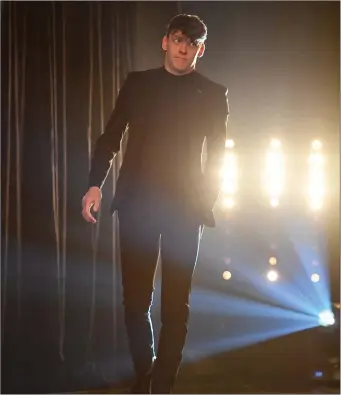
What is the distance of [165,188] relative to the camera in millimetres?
1754

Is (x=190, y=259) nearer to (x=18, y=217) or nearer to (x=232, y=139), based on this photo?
(x=232, y=139)

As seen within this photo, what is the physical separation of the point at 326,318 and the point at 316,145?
63cm

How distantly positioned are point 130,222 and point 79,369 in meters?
0.58

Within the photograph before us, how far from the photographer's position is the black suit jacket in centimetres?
175

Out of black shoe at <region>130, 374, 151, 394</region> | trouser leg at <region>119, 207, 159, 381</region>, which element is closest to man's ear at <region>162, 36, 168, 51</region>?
trouser leg at <region>119, 207, 159, 381</region>

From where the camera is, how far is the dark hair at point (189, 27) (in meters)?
1.81

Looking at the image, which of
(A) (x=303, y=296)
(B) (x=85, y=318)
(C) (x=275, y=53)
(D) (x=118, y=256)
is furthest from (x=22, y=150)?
(A) (x=303, y=296)

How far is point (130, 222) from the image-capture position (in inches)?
68.5

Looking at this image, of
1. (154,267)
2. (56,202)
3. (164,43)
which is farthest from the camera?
(56,202)

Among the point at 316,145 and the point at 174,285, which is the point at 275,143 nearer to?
the point at 316,145

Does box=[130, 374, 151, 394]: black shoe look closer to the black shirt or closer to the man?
the man

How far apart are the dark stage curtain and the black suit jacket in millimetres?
160

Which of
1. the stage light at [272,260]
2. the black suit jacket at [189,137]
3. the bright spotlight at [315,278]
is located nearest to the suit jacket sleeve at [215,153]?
the black suit jacket at [189,137]

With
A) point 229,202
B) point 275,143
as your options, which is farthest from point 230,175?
point 275,143
